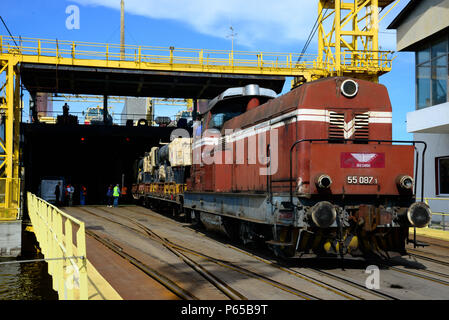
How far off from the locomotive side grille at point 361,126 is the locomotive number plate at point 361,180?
860mm

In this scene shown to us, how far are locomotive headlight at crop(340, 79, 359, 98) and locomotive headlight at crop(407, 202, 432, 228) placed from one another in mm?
2324

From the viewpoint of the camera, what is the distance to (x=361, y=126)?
8.74m

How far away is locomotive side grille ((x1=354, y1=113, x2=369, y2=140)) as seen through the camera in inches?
343

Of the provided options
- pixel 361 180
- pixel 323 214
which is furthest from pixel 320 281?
pixel 361 180

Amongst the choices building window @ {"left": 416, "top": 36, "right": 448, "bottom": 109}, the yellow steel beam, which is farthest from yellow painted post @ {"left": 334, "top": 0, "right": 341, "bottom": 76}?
the yellow steel beam

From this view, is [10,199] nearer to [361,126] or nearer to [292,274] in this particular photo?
[292,274]

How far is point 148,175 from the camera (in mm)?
26906

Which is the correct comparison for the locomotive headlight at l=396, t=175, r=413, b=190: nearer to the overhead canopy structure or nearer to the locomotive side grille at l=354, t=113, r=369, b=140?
the locomotive side grille at l=354, t=113, r=369, b=140

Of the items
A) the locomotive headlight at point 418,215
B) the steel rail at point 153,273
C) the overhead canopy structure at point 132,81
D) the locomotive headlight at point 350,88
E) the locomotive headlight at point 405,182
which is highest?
the overhead canopy structure at point 132,81

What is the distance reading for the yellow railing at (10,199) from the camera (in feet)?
50.0

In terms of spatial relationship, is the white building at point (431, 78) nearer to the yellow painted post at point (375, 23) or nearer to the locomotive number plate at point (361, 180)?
the yellow painted post at point (375, 23)

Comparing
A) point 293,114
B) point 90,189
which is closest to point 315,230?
point 293,114

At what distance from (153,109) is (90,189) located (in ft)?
41.0

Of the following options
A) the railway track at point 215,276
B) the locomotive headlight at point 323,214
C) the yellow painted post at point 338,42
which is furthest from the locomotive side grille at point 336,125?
the yellow painted post at point 338,42
